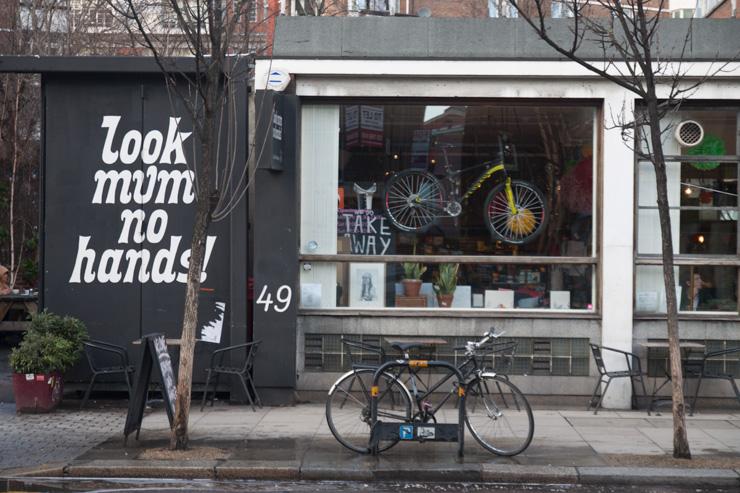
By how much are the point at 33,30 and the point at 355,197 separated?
1101 centimetres

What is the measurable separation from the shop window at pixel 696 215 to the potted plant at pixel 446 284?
2.48 meters

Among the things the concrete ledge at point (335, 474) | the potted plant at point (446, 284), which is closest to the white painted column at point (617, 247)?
the potted plant at point (446, 284)

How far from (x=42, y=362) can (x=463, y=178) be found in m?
6.00

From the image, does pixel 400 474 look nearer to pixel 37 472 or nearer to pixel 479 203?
pixel 37 472

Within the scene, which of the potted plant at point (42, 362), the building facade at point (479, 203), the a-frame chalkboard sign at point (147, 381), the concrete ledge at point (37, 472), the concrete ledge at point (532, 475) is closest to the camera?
the concrete ledge at point (37, 472)

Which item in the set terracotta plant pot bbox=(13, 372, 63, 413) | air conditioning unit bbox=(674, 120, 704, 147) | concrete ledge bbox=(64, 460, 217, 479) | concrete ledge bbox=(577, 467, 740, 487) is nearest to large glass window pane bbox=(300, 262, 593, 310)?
air conditioning unit bbox=(674, 120, 704, 147)

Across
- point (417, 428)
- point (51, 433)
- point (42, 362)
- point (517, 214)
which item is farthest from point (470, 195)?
point (51, 433)

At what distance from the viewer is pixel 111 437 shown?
9875mm

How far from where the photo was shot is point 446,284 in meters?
12.3

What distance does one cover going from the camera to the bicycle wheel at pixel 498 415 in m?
9.02

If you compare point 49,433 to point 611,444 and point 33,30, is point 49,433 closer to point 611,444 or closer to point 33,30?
point 611,444

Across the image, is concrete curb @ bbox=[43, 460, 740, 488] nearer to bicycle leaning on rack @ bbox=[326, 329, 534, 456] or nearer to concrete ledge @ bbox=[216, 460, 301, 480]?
concrete ledge @ bbox=[216, 460, 301, 480]

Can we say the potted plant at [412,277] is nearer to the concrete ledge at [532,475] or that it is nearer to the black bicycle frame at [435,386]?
the black bicycle frame at [435,386]

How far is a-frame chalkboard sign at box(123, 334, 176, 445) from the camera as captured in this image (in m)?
9.41
